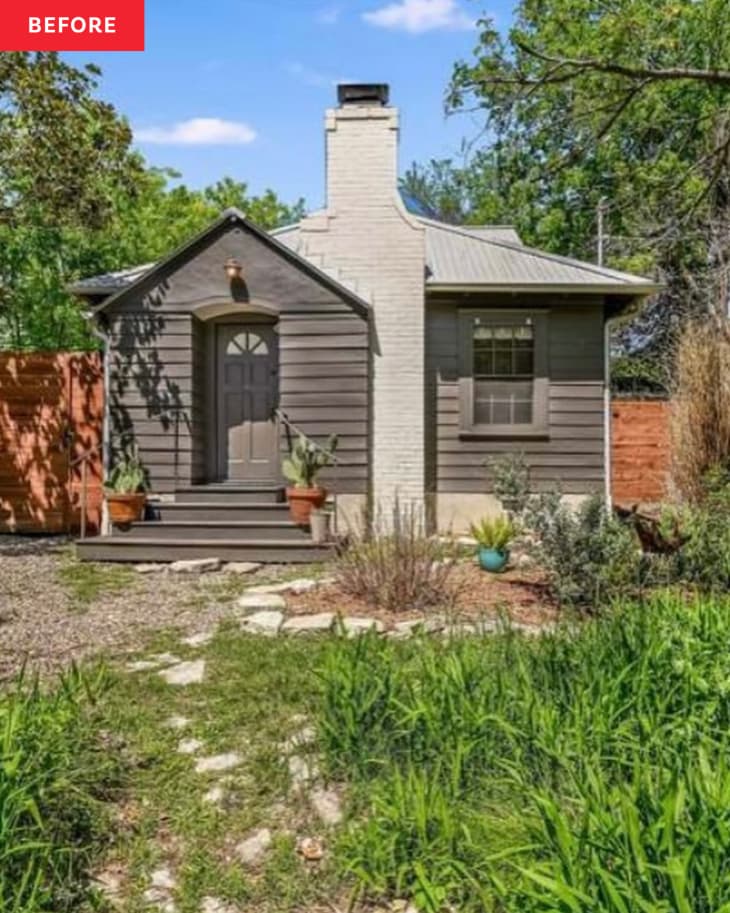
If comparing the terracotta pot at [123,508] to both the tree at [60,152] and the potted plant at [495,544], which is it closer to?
the tree at [60,152]

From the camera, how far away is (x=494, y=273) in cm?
953

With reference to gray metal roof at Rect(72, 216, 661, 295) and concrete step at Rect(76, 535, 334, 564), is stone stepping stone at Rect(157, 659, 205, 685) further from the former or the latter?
gray metal roof at Rect(72, 216, 661, 295)

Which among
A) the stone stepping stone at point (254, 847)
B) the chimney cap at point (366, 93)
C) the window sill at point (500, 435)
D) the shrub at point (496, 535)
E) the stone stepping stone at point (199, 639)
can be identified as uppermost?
the chimney cap at point (366, 93)

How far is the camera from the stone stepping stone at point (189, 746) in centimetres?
314

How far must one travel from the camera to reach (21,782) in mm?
2354

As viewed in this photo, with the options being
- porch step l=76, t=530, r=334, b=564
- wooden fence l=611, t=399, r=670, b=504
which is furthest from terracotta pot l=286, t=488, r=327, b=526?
wooden fence l=611, t=399, r=670, b=504

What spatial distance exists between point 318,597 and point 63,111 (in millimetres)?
5961

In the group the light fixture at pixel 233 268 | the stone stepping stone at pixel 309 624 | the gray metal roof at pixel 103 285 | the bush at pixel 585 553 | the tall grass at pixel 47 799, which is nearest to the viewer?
the tall grass at pixel 47 799

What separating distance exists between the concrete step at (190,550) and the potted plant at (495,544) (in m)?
1.64

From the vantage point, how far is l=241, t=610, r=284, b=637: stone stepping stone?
4977 millimetres

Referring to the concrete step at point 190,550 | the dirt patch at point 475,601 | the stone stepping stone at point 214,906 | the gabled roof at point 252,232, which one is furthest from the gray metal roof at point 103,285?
the stone stepping stone at point 214,906

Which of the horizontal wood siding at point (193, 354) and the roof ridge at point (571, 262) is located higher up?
the roof ridge at point (571, 262)

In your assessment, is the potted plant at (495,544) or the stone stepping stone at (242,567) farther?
the stone stepping stone at (242,567)

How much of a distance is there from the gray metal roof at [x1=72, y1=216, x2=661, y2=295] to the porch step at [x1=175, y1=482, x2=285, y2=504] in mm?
2547
